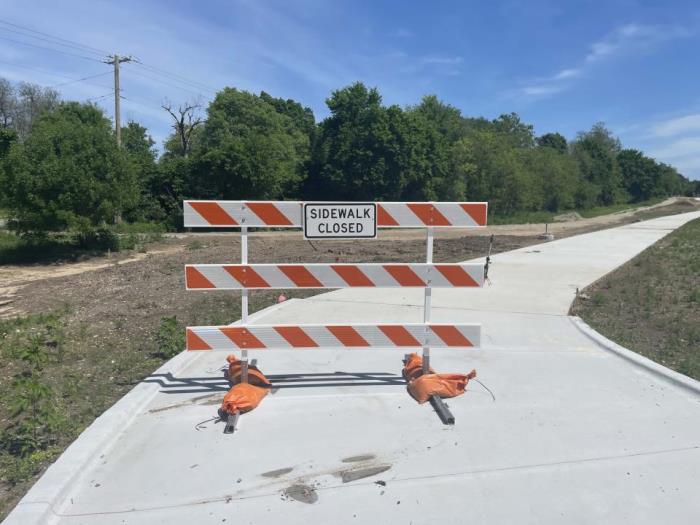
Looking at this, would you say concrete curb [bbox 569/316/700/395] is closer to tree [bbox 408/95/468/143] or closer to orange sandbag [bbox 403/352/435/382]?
orange sandbag [bbox 403/352/435/382]

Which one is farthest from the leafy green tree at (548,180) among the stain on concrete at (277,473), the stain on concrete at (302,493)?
the stain on concrete at (302,493)

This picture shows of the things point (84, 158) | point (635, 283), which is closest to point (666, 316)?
point (635, 283)

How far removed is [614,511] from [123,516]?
2763mm

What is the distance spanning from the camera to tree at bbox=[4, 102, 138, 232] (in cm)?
1781

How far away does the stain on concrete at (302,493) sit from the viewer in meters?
3.14

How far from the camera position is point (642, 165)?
109 m

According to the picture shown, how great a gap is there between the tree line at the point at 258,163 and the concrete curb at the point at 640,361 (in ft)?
55.5

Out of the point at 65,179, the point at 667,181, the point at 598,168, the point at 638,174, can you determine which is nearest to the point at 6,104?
the point at 65,179

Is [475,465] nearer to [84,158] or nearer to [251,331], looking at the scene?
[251,331]

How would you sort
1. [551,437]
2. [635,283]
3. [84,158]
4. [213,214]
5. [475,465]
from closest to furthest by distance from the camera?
[475,465], [551,437], [213,214], [635,283], [84,158]

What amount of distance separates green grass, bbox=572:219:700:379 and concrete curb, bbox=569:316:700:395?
385 millimetres

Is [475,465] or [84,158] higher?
[84,158]

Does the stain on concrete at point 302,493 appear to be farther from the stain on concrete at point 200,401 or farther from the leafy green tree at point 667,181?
the leafy green tree at point 667,181

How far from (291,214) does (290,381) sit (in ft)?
5.22
